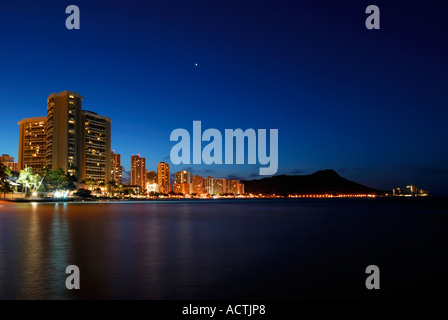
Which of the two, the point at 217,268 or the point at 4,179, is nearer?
the point at 217,268

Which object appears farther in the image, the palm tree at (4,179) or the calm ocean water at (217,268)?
the palm tree at (4,179)

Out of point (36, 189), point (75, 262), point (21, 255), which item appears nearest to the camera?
point (75, 262)

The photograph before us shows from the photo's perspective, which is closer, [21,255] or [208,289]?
[208,289]

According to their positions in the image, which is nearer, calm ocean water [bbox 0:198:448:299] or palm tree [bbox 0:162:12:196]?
calm ocean water [bbox 0:198:448:299]

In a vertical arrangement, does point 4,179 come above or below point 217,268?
above

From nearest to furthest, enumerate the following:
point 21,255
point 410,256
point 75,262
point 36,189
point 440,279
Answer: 1. point 440,279
2. point 75,262
3. point 21,255
4. point 410,256
5. point 36,189

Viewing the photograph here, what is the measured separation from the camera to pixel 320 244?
2633cm
